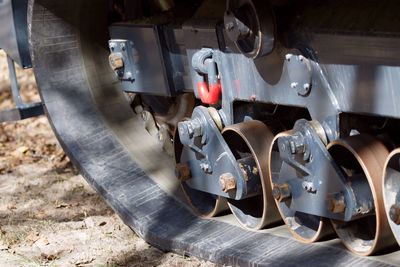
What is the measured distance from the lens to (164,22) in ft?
13.4

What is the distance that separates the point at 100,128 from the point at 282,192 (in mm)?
1396

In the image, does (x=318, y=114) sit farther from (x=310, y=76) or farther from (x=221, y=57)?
(x=221, y=57)

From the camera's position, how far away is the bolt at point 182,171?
397 cm

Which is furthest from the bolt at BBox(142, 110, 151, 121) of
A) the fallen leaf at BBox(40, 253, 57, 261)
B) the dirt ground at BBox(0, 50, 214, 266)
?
the fallen leaf at BBox(40, 253, 57, 261)

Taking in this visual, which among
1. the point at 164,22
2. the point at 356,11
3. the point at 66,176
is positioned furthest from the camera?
the point at 66,176

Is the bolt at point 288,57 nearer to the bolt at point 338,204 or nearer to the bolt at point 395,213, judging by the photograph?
the bolt at point 338,204

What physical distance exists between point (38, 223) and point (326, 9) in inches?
68.6

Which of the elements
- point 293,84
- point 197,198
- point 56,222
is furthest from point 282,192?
point 56,222

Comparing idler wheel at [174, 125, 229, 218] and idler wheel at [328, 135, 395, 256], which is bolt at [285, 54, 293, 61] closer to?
idler wheel at [328, 135, 395, 256]

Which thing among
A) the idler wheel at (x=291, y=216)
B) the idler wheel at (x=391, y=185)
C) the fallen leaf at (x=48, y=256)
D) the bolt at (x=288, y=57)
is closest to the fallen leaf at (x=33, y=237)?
the fallen leaf at (x=48, y=256)

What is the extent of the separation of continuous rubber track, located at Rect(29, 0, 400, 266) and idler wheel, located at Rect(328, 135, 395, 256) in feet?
2.03

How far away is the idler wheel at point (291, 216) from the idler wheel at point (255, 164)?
0.13ft

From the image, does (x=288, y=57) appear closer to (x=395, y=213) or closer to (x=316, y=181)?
(x=316, y=181)

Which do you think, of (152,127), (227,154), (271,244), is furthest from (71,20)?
(271,244)
